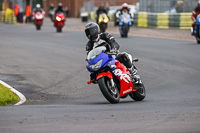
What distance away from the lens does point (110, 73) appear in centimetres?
1077

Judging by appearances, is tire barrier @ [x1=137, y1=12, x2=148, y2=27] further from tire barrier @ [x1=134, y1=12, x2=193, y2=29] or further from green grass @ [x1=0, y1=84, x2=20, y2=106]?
green grass @ [x1=0, y1=84, x2=20, y2=106]

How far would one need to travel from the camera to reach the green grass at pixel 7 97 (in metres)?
11.9

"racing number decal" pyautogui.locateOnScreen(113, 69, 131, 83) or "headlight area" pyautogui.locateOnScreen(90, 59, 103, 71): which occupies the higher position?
"headlight area" pyautogui.locateOnScreen(90, 59, 103, 71)

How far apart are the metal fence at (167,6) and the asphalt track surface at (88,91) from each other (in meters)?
9.60

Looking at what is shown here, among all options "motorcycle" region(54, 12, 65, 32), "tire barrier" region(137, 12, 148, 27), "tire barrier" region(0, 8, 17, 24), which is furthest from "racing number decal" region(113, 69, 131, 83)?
"tire barrier" region(0, 8, 17, 24)

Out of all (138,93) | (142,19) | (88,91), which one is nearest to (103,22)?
(142,19)

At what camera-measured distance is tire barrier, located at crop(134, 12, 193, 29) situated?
1422 inches

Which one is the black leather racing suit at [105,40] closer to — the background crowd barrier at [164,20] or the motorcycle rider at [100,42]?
the motorcycle rider at [100,42]

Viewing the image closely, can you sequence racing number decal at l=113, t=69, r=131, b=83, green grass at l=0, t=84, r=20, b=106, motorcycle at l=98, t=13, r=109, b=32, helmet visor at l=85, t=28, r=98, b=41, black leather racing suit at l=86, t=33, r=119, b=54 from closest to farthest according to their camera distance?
racing number decal at l=113, t=69, r=131, b=83 → helmet visor at l=85, t=28, r=98, b=41 → black leather racing suit at l=86, t=33, r=119, b=54 → green grass at l=0, t=84, r=20, b=106 → motorcycle at l=98, t=13, r=109, b=32

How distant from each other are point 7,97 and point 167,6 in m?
28.6

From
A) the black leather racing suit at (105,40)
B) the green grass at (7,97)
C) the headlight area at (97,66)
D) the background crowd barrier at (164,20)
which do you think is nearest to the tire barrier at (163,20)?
the background crowd barrier at (164,20)

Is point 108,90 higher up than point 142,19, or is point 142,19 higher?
A: point 108,90

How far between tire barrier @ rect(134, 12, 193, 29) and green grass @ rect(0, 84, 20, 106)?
2403 cm

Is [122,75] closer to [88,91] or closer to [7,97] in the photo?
[7,97]
